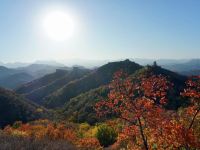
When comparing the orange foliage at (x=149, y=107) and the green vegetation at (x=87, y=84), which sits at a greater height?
the orange foliage at (x=149, y=107)

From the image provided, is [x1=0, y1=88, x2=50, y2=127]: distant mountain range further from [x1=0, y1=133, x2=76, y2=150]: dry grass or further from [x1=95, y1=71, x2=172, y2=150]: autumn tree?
[x1=95, y1=71, x2=172, y2=150]: autumn tree

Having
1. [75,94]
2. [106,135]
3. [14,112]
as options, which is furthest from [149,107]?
[75,94]

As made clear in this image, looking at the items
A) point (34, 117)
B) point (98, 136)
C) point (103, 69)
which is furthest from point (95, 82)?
point (98, 136)

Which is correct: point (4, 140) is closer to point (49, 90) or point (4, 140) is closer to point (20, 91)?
point (49, 90)

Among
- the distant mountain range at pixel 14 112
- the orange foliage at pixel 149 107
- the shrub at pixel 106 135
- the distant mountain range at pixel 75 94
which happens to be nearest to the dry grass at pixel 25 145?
the orange foliage at pixel 149 107

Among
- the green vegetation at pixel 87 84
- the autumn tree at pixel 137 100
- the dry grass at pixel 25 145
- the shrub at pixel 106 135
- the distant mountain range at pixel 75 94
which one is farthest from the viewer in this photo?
the green vegetation at pixel 87 84

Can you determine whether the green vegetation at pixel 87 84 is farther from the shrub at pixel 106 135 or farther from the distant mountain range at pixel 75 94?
the shrub at pixel 106 135

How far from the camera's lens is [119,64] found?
5231 inches

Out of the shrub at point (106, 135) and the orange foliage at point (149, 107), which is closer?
the orange foliage at point (149, 107)

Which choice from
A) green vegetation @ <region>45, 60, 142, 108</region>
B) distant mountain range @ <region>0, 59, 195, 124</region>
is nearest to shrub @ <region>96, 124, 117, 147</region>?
distant mountain range @ <region>0, 59, 195, 124</region>

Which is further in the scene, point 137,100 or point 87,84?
point 87,84

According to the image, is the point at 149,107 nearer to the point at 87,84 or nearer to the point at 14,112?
the point at 14,112

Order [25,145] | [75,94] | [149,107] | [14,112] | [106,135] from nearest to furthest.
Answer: [149,107]
[25,145]
[106,135]
[14,112]
[75,94]

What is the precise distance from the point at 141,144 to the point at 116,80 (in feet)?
11.4
